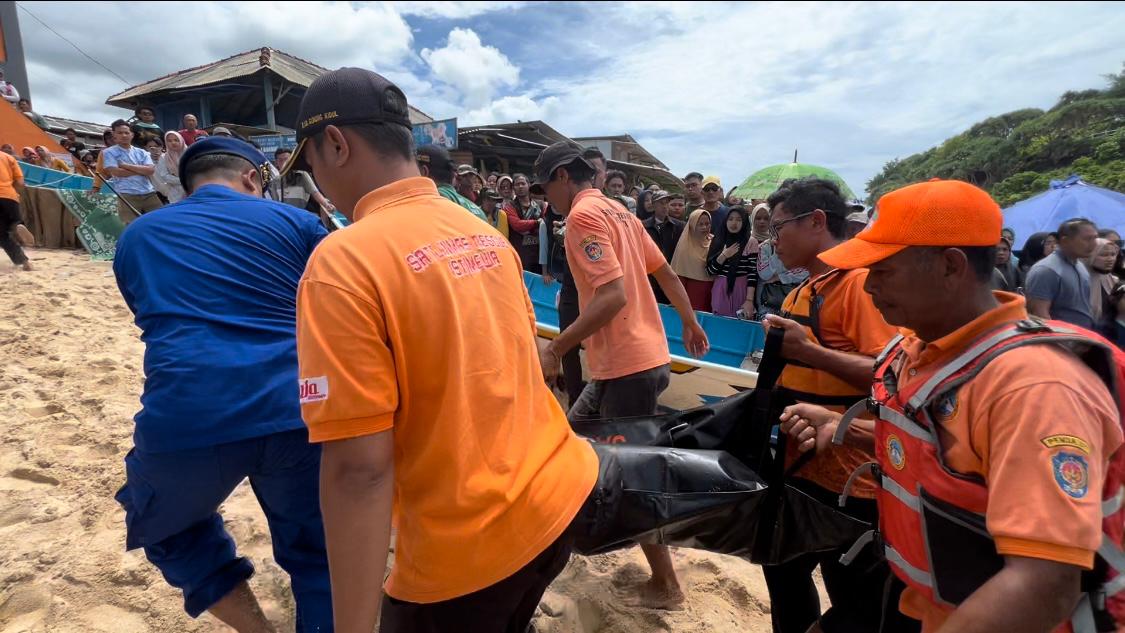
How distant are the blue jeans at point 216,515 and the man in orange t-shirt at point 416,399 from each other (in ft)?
2.50

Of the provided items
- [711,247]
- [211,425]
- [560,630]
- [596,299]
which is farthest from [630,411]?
[711,247]

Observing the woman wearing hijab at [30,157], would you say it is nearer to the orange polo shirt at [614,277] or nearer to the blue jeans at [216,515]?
the blue jeans at [216,515]

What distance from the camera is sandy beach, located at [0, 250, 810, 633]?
236 centimetres

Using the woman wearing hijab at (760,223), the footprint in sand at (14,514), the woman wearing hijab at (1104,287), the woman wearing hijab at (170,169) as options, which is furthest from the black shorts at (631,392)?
the woman wearing hijab at (170,169)

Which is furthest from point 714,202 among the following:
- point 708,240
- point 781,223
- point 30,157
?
point 30,157

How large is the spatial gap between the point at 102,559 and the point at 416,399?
8.16 ft

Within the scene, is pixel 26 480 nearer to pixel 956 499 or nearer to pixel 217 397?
pixel 217 397

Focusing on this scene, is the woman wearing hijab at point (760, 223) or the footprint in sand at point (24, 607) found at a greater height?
the woman wearing hijab at point (760, 223)

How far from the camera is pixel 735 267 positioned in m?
6.38

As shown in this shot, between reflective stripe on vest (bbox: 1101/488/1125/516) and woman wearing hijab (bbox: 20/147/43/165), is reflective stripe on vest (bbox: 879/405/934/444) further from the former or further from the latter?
woman wearing hijab (bbox: 20/147/43/165)

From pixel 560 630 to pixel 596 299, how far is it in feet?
4.82

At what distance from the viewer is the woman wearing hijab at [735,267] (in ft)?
20.5

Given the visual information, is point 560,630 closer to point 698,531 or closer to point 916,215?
point 698,531

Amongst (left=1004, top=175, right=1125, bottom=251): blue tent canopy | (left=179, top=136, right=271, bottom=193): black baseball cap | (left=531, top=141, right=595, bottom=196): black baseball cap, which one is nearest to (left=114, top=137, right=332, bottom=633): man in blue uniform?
(left=179, top=136, right=271, bottom=193): black baseball cap
